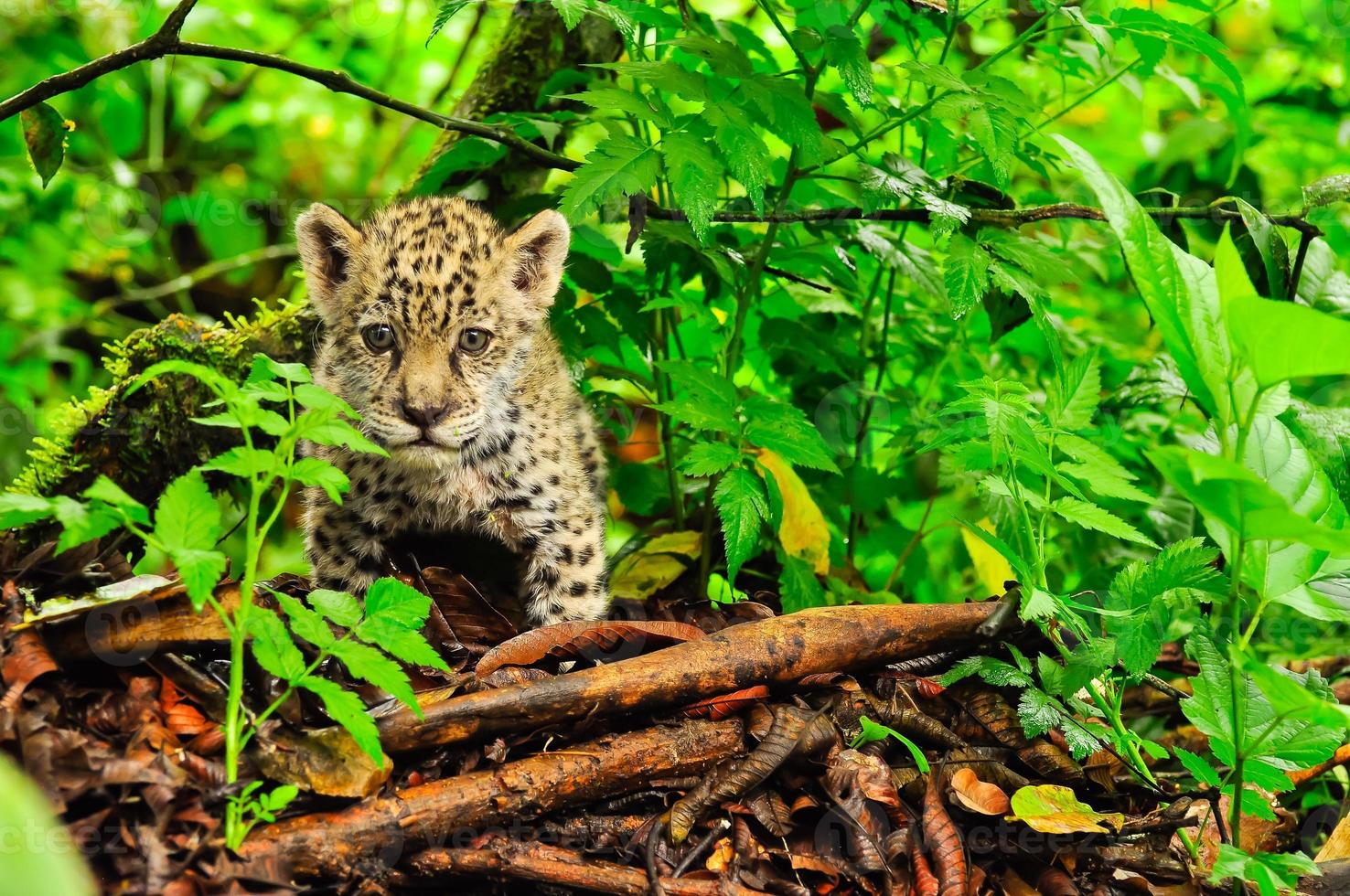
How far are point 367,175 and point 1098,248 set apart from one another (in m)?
5.99

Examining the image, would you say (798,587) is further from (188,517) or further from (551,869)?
(188,517)

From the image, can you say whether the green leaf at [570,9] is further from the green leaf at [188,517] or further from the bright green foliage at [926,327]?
the green leaf at [188,517]

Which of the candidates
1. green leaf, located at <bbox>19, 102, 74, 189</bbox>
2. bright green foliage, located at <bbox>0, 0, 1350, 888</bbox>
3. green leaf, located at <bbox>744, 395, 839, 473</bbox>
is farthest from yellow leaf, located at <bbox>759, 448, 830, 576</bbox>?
green leaf, located at <bbox>19, 102, 74, 189</bbox>

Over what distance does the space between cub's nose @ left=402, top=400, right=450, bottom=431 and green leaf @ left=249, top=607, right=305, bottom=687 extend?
1.35 meters

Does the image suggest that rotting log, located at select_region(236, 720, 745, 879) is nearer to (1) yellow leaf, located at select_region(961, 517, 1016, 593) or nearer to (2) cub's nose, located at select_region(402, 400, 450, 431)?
(2) cub's nose, located at select_region(402, 400, 450, 431)

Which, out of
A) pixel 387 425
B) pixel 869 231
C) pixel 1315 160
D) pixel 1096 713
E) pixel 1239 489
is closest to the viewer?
pixel 1239 489

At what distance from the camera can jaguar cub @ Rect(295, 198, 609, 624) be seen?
157 inches

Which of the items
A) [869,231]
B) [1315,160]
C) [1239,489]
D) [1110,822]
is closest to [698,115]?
[869,231]

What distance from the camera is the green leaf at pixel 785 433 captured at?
356cm

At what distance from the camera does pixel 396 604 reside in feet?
8.50

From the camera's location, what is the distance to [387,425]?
3.78 m

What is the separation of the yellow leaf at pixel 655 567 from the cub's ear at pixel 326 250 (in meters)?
1.62

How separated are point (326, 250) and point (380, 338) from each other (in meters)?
0.54

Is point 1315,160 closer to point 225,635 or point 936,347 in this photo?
point 936,347
